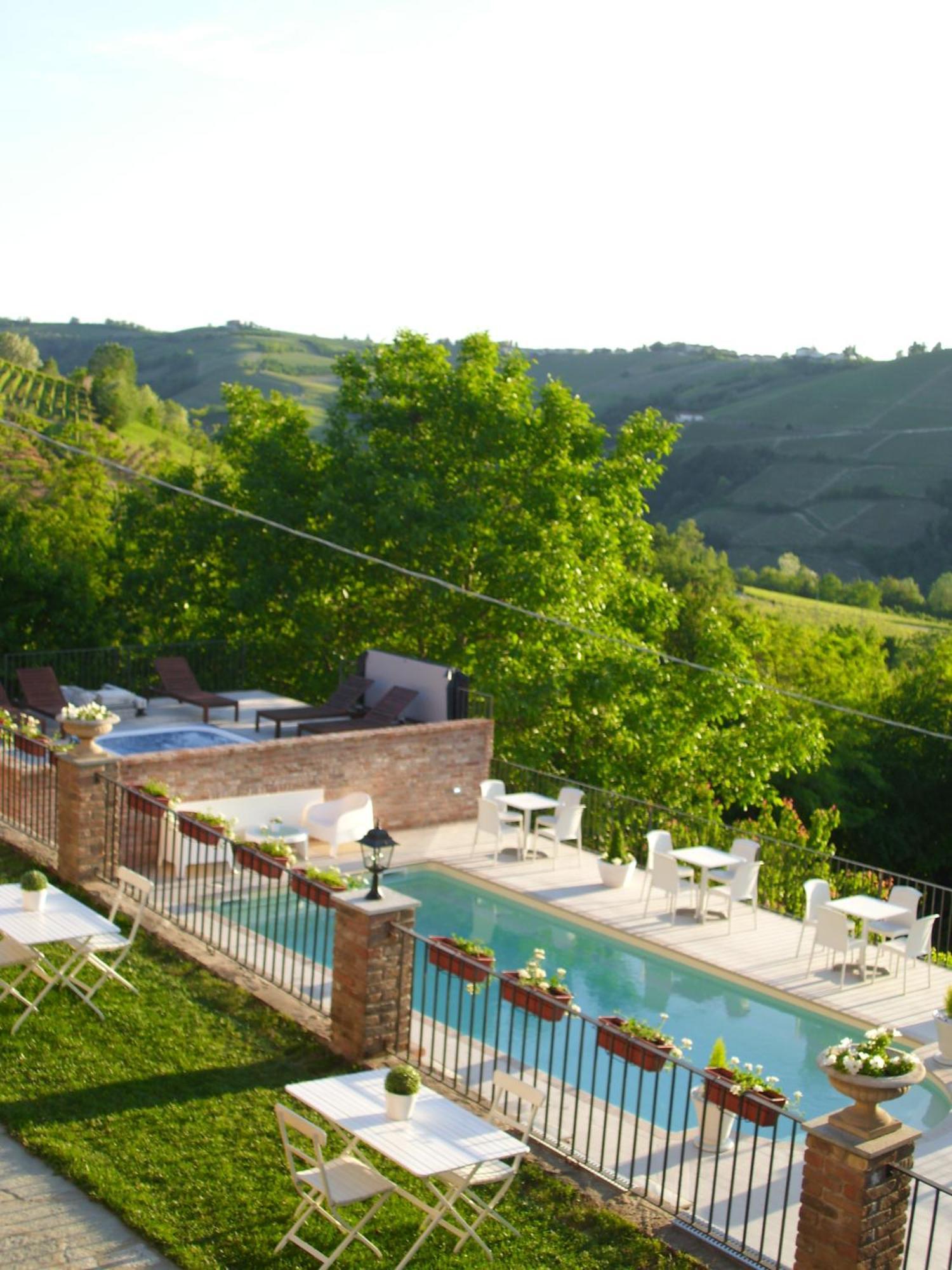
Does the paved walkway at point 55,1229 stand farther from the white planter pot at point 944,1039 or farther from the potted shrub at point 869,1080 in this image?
the white planter pot at point 944,1039

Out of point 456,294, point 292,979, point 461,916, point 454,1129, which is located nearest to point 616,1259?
point 454,1129

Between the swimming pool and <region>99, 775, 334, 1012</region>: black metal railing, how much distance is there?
4.35m

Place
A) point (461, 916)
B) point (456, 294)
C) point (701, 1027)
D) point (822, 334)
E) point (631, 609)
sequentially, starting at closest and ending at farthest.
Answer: point (701, 1027) < point (461, 916) < point (631, 609) < point (456, 294) < point (822, 334)

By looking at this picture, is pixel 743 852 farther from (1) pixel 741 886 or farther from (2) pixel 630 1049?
(2) pixel 630 1049

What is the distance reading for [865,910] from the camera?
1364 cm

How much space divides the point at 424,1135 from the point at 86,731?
7.19 metres

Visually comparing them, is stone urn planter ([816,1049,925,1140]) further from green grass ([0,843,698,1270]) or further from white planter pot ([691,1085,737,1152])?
white planter pot ([691,1085,737,1152])

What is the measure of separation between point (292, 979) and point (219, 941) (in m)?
1.46

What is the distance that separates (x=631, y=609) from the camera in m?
27.7

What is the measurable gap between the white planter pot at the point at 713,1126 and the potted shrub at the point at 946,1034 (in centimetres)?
309

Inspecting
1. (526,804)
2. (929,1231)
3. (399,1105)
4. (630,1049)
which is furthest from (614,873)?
(399,1105)

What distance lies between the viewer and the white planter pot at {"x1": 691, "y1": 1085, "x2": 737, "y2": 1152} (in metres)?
8.58

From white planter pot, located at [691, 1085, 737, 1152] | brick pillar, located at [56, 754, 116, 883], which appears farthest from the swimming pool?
white planter pot, located at [691, 1085, 737, 1152]

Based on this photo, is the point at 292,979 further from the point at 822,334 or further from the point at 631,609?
the point at 822,334
